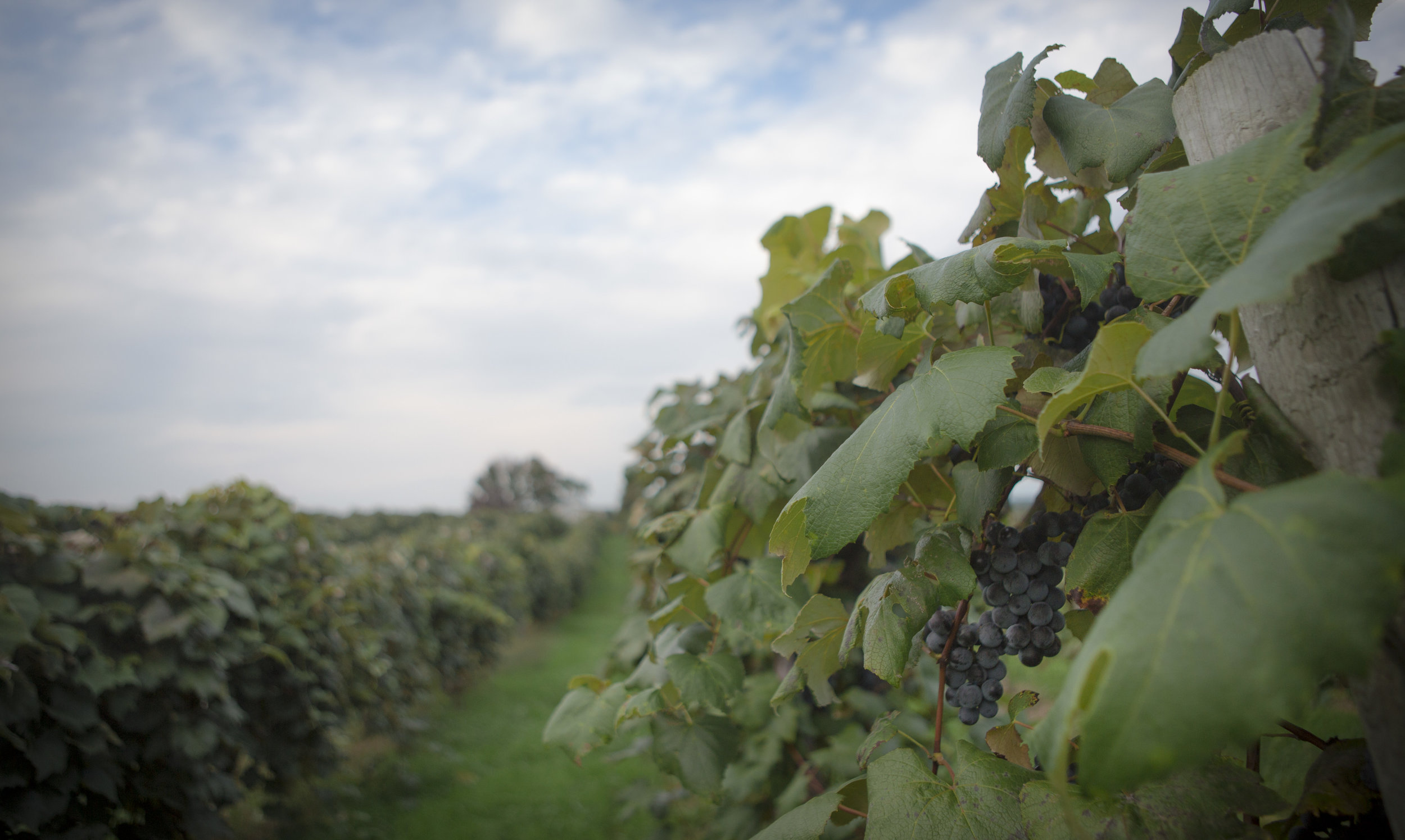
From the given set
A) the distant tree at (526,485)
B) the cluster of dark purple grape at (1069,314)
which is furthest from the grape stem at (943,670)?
the distant tree at (526,485)

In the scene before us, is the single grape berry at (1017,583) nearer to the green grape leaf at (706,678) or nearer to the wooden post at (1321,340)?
the wooden post at (1321,340)

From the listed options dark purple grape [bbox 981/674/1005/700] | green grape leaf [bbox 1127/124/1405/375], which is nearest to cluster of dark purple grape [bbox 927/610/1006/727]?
dark purple grape [bbox 981/674/1005/700]

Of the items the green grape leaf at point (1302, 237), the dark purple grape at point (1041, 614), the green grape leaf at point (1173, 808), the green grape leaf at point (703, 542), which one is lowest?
the green grape leaf at point (1173, 808)

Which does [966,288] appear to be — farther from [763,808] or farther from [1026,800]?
[763,808]

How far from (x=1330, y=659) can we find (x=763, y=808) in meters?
2.66

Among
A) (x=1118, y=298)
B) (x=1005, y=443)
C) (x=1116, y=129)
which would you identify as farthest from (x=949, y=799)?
(x=1116, y=129)

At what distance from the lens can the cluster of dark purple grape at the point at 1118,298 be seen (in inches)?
43.6

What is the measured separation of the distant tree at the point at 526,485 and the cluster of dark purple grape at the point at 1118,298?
34664mm

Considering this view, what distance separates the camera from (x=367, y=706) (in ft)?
16.8

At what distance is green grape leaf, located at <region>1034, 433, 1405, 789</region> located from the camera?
475 mm

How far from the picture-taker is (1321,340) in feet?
2.28

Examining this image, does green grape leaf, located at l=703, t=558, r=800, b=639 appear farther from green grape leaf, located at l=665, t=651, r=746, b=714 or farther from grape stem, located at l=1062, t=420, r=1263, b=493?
grape stem, located at l=1062, t=420, r=1263, b=493

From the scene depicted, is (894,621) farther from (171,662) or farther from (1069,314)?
(171,662)

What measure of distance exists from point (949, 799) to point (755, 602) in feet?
1.88
